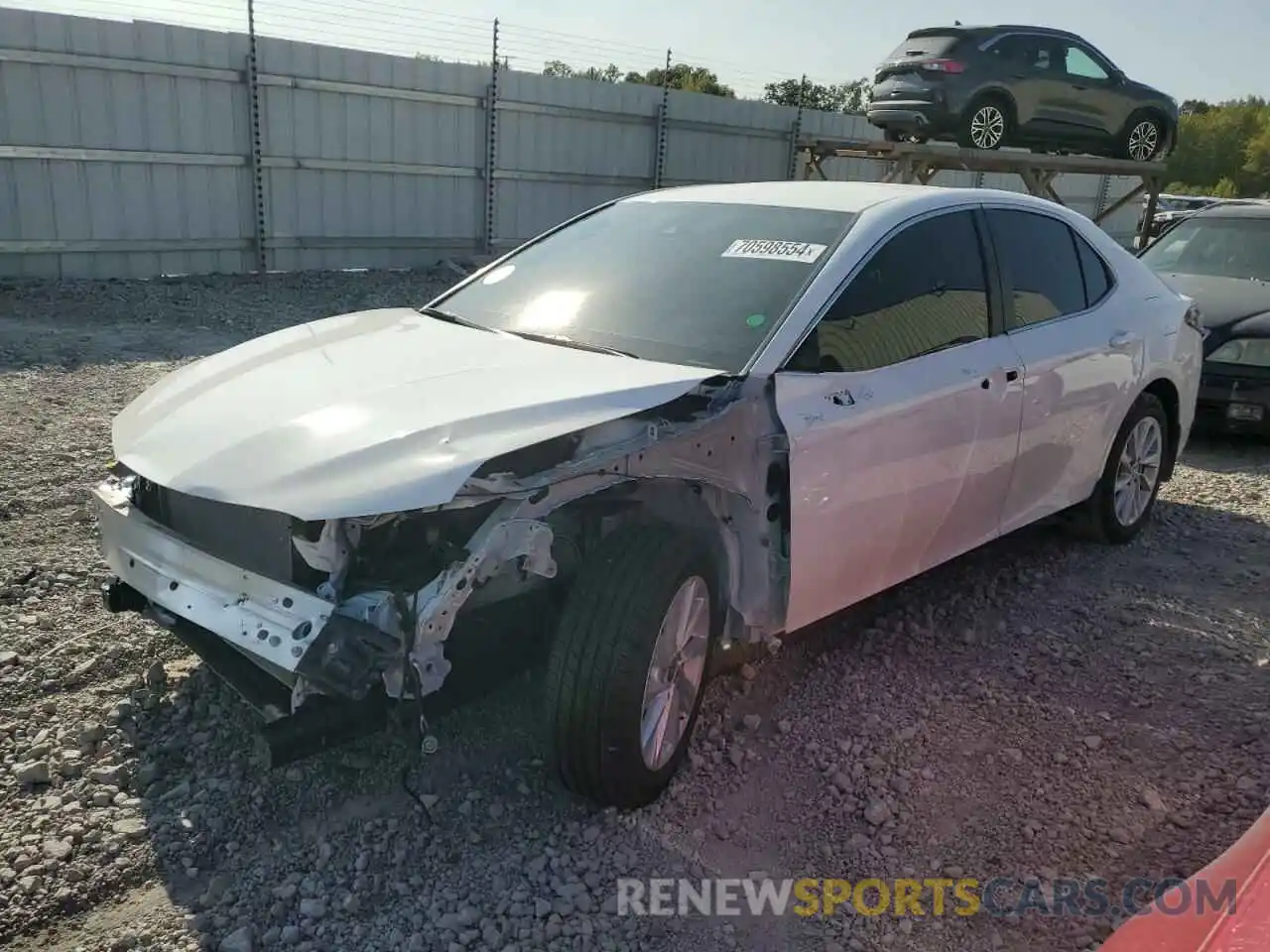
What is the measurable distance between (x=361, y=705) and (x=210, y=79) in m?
10.6

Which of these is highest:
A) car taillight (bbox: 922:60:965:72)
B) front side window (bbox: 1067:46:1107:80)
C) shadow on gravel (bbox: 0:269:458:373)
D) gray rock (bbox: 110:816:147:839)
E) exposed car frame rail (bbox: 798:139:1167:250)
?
front side window (bbox: 1067:46:1107:80)

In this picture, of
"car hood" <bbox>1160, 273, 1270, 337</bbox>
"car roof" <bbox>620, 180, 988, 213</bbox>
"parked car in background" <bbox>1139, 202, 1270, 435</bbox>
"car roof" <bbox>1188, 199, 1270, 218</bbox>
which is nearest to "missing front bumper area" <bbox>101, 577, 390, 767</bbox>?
"car roof" <bbox>620, 180, 988, 213</bbox>

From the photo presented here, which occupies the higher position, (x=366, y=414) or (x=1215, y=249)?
(x=1215, y=249)

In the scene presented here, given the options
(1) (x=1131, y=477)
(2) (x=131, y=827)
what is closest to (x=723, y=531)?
(2) (x=131, y=827)

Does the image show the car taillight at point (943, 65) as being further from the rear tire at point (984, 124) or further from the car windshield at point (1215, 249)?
the car windshield at point (1215, 249)

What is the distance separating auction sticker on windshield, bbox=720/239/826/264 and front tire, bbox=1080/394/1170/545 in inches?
89.3

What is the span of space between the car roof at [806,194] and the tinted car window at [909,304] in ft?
0.64

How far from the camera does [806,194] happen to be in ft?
13.6

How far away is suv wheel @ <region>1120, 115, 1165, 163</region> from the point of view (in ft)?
47.6

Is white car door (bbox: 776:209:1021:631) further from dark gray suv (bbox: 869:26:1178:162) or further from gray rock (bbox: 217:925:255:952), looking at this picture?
dark gray suv (bbox: 869:26:1178:162)

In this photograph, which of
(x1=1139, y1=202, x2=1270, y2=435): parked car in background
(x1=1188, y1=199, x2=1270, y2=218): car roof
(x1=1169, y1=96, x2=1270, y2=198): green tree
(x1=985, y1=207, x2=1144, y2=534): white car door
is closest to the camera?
(x1=985, y1=207, x2=1144, y2=534): white car door

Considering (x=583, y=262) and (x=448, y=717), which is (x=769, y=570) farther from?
(x=583, y=262)

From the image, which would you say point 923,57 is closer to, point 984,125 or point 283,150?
point 984,125

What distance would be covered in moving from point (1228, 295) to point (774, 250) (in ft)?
19.0
